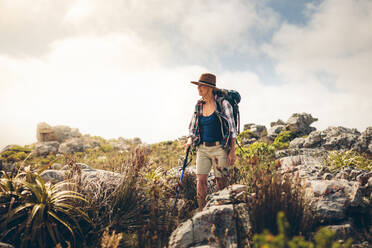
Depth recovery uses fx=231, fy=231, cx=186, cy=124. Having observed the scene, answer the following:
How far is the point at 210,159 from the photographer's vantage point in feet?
13.0

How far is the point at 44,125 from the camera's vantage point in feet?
81.7

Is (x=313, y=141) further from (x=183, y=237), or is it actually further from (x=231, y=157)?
(x=183, y=237)

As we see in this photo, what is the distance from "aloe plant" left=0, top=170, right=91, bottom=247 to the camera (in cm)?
277

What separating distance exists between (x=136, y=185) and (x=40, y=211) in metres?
1.39

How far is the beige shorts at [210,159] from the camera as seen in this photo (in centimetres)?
375

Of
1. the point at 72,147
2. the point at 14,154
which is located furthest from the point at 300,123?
the point at 14,154

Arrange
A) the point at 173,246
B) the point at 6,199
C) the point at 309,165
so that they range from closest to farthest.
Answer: the point at 173,246 < the point at 6,199 < the point at 309,165

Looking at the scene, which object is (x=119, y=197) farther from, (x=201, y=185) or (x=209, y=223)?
(x=209, y=223)

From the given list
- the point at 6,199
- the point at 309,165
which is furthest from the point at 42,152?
the point at 309,165

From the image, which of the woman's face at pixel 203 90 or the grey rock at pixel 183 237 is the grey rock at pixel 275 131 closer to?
the woman's face at pixel 203 90

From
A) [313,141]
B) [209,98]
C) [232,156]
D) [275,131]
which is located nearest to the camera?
[232,156]

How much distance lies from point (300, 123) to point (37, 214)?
52.5 ft

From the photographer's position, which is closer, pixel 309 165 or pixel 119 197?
pixel 119 197

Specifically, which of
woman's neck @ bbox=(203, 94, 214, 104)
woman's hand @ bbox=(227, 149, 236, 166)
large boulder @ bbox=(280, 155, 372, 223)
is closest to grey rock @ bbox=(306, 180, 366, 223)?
large boulder @ bbox=(280, 155, 372, 223)
